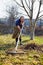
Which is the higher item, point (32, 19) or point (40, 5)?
point (40, 5)

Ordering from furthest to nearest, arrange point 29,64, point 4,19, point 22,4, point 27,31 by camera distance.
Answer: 1. point 4,19
2. point 27,31
3. point 22,4
4. point 29,64

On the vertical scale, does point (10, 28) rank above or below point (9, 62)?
below

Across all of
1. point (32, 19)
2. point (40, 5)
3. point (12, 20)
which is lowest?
point (12, 20)

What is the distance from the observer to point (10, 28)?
27203 mm

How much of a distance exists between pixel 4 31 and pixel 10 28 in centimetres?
149

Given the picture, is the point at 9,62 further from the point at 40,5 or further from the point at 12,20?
the point at 12,20

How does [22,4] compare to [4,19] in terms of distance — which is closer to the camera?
[22,4]

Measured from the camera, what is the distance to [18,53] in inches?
366

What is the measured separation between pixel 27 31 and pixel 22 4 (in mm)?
7900

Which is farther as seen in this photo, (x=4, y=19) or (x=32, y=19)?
(x=4, y=19)

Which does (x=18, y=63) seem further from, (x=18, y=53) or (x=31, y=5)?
(x=31, y=5)

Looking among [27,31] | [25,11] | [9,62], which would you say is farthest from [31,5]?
[9,62]

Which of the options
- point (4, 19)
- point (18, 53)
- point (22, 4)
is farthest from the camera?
point (4, 19)

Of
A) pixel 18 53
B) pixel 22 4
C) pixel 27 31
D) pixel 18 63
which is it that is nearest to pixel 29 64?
pixel 18 63
